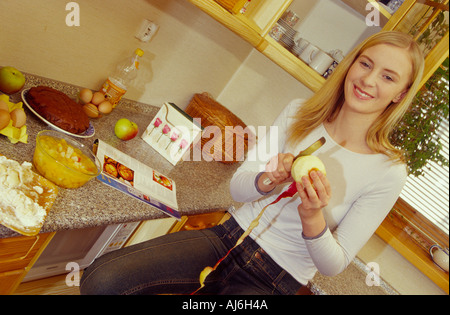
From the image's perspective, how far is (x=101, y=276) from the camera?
909 millimetres

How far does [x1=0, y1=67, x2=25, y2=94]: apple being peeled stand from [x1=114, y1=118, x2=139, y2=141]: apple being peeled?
370mm

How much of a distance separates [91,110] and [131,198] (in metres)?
0.46

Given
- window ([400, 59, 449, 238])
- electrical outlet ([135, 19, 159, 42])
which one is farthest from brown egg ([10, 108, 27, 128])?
window ([400, 59, 449, 238])

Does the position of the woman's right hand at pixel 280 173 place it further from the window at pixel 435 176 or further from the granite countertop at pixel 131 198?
the window at pixel 435 176

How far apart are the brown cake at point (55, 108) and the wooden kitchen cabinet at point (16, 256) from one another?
1.28ft

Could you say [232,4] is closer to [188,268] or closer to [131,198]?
[131,198]

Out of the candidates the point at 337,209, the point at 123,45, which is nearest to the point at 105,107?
the point at 123,45

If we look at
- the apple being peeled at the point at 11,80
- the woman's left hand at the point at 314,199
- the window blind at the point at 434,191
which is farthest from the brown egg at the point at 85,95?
the window blind at the point at 434,191

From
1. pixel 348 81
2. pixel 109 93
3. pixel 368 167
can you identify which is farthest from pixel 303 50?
pixel 109 93

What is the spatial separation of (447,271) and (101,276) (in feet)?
5.90

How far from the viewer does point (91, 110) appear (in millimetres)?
1347

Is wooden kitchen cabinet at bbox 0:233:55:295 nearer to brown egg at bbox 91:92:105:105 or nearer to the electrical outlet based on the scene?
brown egg at bbox 91:92:105:105

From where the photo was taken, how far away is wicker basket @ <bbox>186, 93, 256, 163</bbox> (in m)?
1.76
